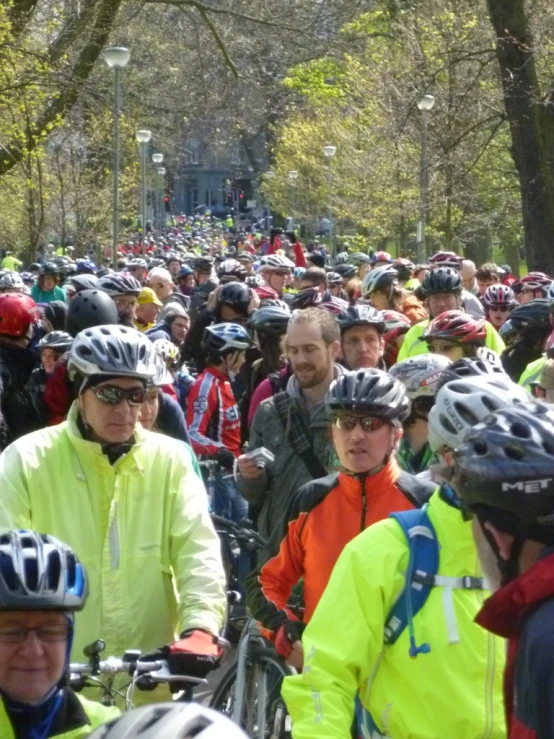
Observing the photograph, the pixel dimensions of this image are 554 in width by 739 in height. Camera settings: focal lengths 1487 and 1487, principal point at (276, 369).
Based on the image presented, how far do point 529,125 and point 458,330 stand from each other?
11.3 meters

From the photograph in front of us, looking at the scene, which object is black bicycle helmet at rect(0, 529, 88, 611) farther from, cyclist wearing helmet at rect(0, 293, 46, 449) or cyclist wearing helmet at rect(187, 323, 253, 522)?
cyclist wearing helmet at rect(187, 323, 253, 522)

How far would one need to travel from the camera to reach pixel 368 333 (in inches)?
313

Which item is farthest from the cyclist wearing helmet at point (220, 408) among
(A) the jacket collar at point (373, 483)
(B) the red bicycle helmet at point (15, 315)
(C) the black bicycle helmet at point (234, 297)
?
(A) the jacket collar at point (373, 483)

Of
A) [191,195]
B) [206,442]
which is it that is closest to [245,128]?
[206,442]

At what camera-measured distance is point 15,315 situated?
28.1 ft

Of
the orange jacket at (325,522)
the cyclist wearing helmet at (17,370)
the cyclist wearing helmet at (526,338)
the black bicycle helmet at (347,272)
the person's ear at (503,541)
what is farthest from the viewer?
the black bicycle helmet at (347,272)

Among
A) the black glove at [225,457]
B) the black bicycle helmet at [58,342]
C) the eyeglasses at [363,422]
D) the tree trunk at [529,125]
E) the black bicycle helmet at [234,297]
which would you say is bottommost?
the black glove at [225,457]

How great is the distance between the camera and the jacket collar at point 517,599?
7.63 feet

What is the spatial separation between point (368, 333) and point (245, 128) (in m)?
17.7

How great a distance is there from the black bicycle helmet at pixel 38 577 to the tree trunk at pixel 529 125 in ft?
52.2

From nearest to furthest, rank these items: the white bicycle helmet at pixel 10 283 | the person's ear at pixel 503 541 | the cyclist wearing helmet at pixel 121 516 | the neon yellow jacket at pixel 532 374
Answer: the person's ear at pixel 503 541 → the cyclist wearing helmet at pixel 121 516 → the neon yellow jacket at pixel 532 374 → the white bicycle helmet at pixel 10 283

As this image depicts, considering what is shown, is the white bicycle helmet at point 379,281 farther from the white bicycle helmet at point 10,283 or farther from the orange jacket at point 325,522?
the orange jacket at point 325,522

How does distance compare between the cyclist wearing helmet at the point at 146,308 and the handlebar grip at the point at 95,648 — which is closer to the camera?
the handlebar grip at the point at 95,648

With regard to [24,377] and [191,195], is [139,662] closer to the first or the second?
[24,377]
